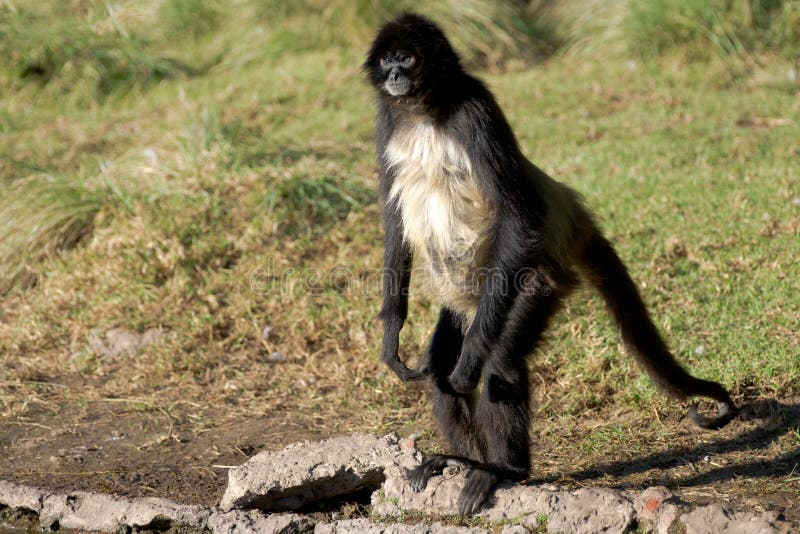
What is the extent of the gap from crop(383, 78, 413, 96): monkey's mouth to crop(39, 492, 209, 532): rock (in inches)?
76.1

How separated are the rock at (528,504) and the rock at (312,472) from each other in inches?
4.8

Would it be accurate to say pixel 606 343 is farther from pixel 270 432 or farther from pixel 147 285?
pixel 147 285

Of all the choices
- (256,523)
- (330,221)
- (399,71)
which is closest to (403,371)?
(256,523)

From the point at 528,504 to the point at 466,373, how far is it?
1.86ft

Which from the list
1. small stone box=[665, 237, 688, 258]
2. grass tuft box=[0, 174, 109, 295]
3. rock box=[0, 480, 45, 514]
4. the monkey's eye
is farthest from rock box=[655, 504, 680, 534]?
grass tuft box=[0, 174, 109, 295]

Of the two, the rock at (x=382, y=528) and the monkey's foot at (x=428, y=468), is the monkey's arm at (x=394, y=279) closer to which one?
the monkey's foot at (x=428, y=468)

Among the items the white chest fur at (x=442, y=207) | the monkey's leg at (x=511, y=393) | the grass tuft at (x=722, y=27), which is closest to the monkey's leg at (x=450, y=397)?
the white chest fur at (x=442, y=207)

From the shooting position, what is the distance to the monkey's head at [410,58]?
13.0 feet

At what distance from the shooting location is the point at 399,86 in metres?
3.96

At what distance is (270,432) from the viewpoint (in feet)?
16.6

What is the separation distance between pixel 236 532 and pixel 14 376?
2.70 metres

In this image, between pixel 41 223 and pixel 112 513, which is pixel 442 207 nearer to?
pixel 112 513

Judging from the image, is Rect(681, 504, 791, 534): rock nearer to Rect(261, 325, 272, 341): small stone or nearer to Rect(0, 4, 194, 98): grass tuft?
Rect(261, 325, 272, 341): small stone

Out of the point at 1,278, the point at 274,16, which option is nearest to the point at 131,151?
the point at 1,278
